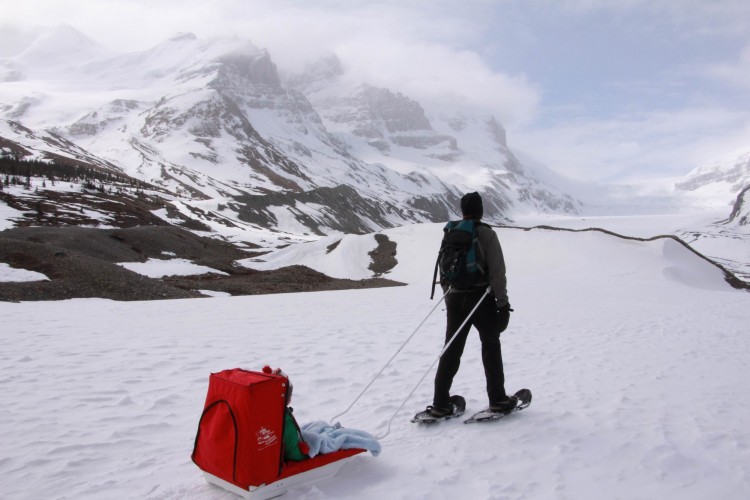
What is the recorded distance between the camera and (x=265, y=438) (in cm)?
495

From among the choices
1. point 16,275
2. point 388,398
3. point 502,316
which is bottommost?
point 388,398

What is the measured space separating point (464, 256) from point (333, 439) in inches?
111

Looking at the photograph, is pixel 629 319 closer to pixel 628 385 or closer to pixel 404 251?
pixel 628 385

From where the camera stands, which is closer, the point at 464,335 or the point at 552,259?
the point at 464,335

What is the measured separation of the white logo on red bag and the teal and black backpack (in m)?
2.91

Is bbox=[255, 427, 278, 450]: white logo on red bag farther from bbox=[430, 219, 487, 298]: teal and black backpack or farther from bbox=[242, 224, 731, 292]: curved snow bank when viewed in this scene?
bbox=[242, 224, 731, 292]: curved snow bank

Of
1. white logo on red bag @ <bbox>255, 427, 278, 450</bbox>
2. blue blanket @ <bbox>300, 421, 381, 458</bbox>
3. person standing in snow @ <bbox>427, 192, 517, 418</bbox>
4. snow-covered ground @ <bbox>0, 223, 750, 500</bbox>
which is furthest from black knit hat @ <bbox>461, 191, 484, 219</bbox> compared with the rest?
white logo on red bag @ <bbox>255, 427, 278, 450</bbox>

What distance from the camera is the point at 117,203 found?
8225 cm

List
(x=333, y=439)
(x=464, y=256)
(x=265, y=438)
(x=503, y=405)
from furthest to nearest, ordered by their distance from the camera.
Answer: (x=503, y=405) < (x=464, y=256) < (x=333, y=439) < (x=265, y=438)

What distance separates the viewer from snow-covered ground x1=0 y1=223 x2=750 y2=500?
538cm

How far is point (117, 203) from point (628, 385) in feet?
285

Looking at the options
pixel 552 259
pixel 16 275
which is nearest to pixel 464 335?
pixel 16 275

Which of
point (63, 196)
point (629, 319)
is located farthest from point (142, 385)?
point (63, 196)

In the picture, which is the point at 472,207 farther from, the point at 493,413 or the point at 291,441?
the point at 291,441
